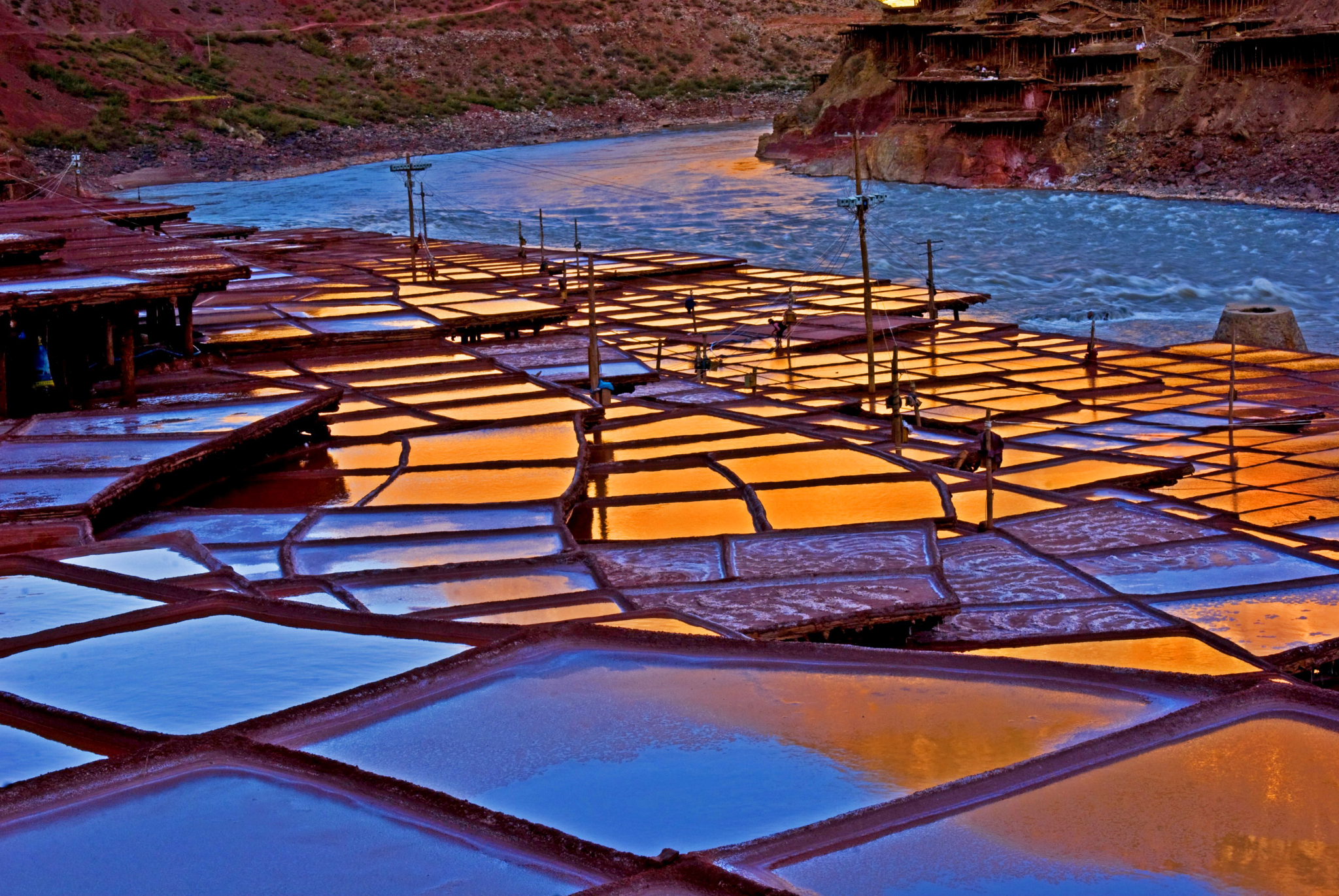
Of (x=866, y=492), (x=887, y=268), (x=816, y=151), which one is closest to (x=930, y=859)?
(x=866, y=492)

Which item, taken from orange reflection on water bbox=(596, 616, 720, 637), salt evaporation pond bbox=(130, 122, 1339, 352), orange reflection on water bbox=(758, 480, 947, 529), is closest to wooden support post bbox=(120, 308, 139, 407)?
orange reflection on water bbox=(758, 480, 947, 529)

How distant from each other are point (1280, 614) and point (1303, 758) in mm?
8399

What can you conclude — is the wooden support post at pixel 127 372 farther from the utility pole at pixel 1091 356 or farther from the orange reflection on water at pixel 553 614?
the utility pole at pixel 1091 356

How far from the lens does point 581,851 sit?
122 inches

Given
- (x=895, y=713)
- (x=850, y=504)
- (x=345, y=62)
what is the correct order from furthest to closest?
(x=345, y=62) → (x=850, y=504) → (x=895, y=713)

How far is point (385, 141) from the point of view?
101m

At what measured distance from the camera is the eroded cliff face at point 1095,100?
237ft

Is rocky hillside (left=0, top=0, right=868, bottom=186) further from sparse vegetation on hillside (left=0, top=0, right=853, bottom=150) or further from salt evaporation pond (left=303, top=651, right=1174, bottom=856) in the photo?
salt evaporation pond (left=303, top=651, right=1174, bottom=856)

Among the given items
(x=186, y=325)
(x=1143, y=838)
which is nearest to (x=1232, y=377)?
(x=186, y=325)

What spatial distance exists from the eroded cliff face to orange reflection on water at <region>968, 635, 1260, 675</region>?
210ft

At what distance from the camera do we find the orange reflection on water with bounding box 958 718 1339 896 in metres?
3.12

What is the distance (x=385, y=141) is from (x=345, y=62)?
36.3 feet

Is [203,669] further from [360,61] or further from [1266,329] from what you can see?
[360,61]

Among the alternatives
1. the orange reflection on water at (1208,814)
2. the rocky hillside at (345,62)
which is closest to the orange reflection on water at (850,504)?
the orange reflection on water at (1208,814)
